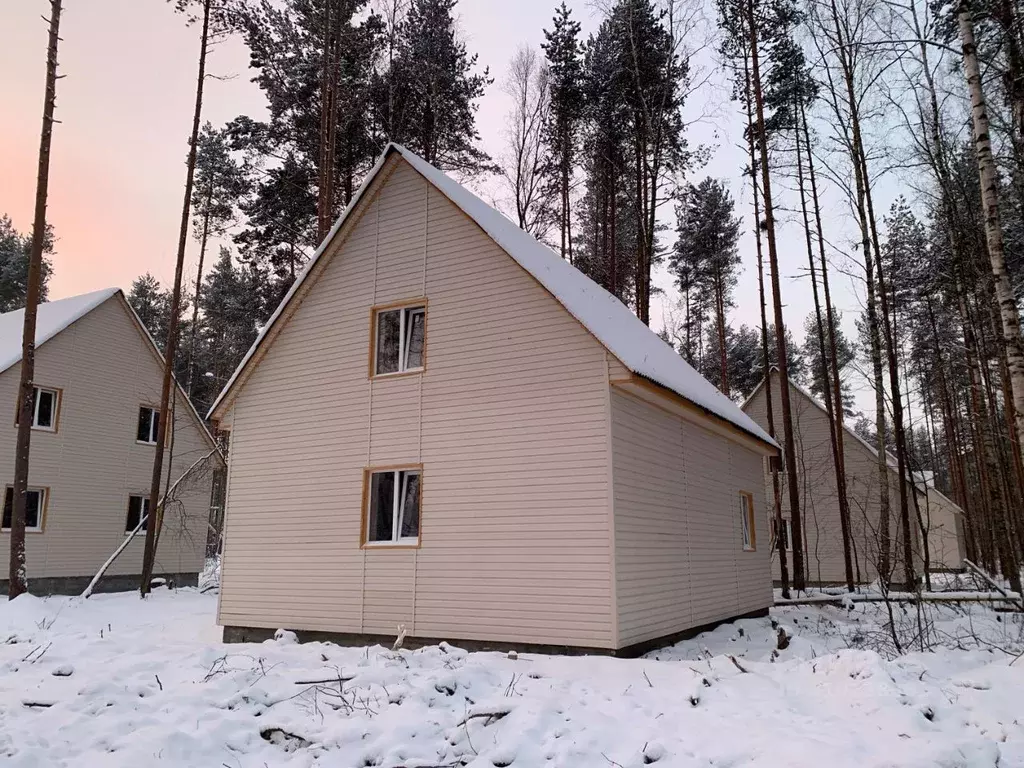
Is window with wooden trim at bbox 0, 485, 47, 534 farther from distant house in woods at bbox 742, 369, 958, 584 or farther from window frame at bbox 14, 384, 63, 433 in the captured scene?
distant house in woods at bbox 742, 369, 958, 584

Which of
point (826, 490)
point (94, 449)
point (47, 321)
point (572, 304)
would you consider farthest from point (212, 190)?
point (826, 490)

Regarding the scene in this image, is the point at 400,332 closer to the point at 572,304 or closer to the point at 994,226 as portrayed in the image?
the point at 572,304

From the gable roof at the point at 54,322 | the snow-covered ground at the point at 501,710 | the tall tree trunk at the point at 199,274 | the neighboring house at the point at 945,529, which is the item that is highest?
the tall tree trunk at the point at 199,274

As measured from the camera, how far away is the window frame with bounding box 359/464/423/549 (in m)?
10.4

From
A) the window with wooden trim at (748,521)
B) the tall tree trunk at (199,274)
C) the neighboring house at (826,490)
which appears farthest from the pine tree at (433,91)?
the neighboring house at (826,490)

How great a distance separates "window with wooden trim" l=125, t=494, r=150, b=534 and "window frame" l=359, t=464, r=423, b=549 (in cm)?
1463

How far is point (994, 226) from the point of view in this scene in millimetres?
8594

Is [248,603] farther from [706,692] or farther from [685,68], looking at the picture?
[685,68]

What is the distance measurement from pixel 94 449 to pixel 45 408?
177cm

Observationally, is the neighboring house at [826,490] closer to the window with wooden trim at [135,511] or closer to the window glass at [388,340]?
the window glass at [388,340]

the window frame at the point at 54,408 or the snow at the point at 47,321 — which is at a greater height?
the snow at the point at 47,321

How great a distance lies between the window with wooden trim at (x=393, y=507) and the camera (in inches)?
416

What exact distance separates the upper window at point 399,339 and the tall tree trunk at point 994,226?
768 cm

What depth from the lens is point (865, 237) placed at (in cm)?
1756
